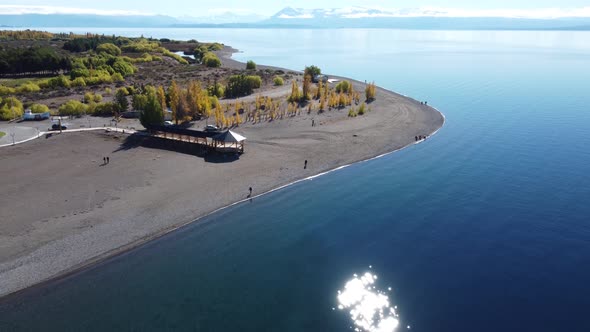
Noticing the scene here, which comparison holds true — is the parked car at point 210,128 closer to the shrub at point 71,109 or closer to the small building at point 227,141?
the small building at point 227,141

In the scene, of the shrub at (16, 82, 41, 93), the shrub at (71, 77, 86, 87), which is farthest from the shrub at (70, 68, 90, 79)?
the shrub at (16, 82, 41, 93)

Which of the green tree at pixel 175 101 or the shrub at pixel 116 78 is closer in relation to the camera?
the green tree at pixel 175 101

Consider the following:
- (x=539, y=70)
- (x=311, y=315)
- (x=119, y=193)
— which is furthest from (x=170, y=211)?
(x=539, y=70)

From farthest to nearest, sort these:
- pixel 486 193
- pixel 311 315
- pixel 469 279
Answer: pixel 486 193, pixel 469 279, pixel 311 315

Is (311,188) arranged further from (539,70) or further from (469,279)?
(539,70)

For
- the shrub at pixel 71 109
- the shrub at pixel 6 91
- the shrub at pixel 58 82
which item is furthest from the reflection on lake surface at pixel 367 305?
the shrub at pixel 58 82
